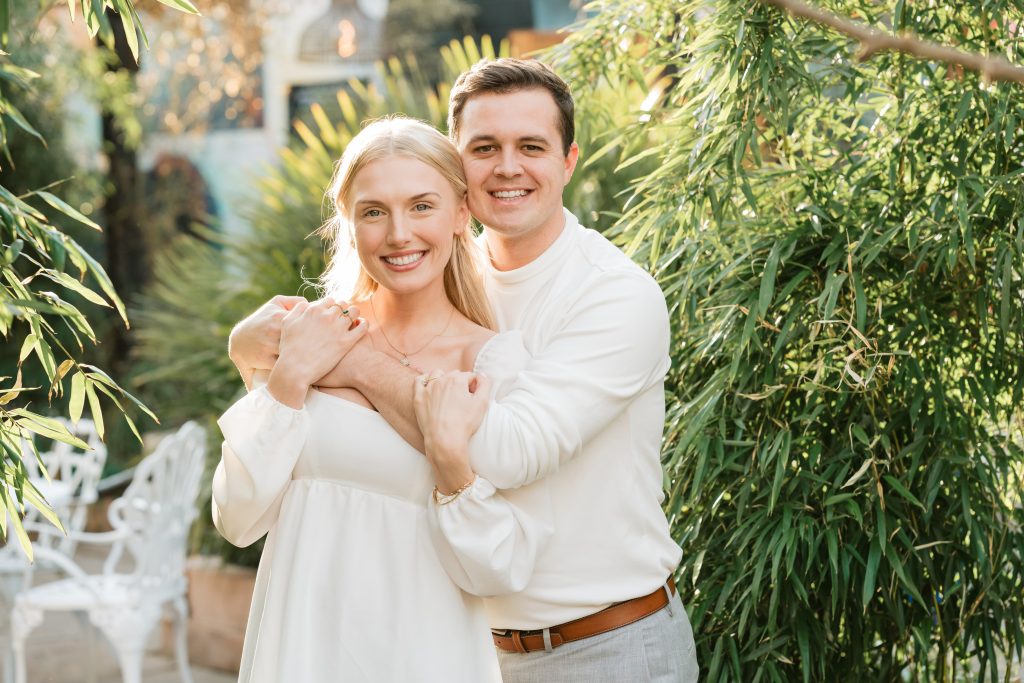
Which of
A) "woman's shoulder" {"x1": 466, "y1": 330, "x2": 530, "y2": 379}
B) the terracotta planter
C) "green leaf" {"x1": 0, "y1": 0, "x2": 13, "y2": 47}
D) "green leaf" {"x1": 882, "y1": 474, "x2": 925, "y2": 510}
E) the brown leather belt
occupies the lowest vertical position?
the terracotta planter

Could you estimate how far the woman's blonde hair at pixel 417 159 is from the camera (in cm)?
197

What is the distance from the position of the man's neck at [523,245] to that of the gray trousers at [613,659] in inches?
26.8

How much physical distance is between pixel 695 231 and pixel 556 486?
2.84 ft

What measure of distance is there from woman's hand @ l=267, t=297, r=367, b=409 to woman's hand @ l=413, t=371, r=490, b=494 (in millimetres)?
175

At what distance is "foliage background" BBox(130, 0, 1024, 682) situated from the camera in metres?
2.50

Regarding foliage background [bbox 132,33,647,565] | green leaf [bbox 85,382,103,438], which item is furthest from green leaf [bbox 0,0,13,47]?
foliage background [bbox 132,33,647,565]

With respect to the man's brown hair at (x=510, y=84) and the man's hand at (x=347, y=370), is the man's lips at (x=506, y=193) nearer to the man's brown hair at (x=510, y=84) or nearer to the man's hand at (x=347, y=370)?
the man's brown hair at (x=510, y=84)

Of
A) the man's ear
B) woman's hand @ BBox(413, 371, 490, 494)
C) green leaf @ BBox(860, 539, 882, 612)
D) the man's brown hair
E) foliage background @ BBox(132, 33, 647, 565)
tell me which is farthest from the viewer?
foliage background @ BBox(132, 33, 647, 565)

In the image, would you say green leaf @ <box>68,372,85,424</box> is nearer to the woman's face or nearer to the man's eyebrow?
the woman's face

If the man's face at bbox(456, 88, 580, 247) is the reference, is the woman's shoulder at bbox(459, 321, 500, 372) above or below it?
below

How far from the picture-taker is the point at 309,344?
1.92 metres

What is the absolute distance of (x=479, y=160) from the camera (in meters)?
2.12

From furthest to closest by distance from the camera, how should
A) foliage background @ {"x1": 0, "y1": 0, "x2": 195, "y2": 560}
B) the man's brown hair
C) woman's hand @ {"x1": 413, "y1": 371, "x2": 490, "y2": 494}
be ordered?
the man's brown hair
woman's hand @ {"x1": 413, "y1": 371, "x2": 490, "y2": 494}
foliage background @ {"x1": 0, "y1": 0, "x2": 195, "y2": 560}

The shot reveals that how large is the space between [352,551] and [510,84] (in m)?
0.87
